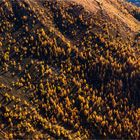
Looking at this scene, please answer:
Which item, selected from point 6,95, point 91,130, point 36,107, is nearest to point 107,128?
point 91,130

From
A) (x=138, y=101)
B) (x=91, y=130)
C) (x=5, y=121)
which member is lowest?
(x=5, y=121)

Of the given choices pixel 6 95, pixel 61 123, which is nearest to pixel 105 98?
pixel 61 123

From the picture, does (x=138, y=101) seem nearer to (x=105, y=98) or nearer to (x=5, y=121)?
(x=105, y=98)

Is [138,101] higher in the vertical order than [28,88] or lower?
higher

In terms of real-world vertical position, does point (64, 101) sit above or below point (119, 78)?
below

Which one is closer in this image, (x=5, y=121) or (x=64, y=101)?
(x=5, y=121)

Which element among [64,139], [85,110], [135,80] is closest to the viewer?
[64,139]

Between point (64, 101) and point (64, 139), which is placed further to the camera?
point (64, 101)

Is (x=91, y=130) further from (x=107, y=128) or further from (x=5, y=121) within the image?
(x=5, y=121)

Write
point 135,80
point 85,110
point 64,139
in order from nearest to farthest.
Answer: point 64,139 → point 85,110 → point 135,80
